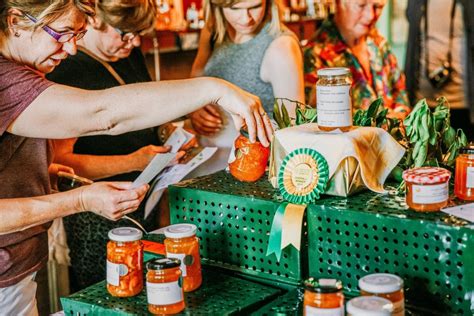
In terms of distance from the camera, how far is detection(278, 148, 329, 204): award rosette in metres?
2.11

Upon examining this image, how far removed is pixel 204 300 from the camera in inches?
81.5

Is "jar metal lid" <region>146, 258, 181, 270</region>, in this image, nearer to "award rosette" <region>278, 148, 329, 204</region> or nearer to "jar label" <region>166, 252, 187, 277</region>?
"jar label" <region>166, 252, 187, 277</region>

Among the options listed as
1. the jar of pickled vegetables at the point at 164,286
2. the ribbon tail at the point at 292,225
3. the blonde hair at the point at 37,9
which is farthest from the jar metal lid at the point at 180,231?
the blonde hair at the point at 37,9

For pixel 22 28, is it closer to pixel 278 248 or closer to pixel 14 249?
pixel 14 249

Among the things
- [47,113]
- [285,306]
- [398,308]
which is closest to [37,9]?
[47,113]

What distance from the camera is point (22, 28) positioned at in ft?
7.41

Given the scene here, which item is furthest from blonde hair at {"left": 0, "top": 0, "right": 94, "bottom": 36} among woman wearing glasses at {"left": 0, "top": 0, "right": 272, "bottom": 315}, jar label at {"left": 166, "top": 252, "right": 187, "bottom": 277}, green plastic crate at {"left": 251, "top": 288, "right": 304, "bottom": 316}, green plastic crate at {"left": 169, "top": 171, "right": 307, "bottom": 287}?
green plastic crate at {"left": 251, "top": 288, "right": 304, "bottom": 316}

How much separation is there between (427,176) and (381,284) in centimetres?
36

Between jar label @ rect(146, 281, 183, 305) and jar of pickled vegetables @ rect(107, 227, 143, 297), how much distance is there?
18 cm

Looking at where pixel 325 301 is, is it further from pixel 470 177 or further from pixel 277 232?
pixel 470 177

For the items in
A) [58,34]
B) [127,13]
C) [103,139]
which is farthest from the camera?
[103,139]

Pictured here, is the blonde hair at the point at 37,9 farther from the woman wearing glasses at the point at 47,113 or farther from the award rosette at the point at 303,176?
the award rosette at the point at 303,176

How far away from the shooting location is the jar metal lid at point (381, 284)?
1722 mm

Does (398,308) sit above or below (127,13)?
below
